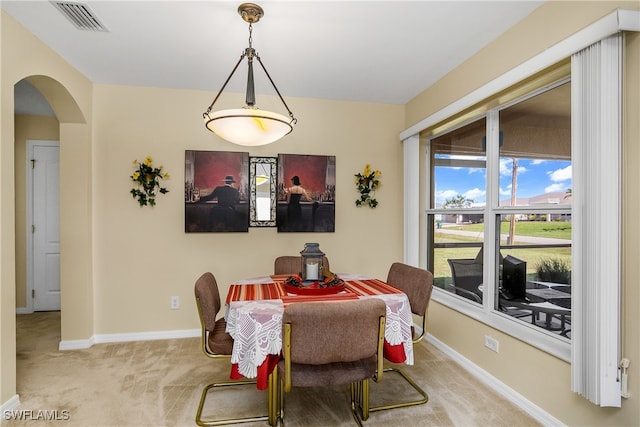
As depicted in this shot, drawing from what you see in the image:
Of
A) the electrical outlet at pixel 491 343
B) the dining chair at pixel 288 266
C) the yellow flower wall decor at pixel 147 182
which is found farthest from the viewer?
the yellow flower wall decor at pixel 147 182

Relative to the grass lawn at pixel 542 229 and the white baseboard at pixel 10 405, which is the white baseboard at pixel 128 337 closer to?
the white baseboard at pixel 10 405

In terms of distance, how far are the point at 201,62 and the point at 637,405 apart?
3546 mm

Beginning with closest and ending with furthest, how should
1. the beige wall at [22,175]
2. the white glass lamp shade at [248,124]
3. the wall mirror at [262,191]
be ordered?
1. the white glass lamp shade at [248,124]
2. the wall mirror at [262,191]
3. the beige wall at [22,175]

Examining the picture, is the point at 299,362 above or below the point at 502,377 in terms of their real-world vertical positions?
above

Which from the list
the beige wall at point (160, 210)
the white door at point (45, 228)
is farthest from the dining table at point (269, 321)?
the white door at point (45, 228)

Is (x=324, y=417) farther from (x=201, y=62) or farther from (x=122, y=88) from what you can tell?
(x=122, y=88)

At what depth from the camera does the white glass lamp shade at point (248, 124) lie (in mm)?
2016

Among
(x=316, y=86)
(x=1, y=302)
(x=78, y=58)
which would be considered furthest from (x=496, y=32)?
(x=1, y=302)

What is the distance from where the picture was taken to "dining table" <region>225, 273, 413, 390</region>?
1.79m

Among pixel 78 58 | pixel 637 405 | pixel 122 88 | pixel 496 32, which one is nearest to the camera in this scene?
pixel 637 405

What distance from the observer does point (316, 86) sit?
3422 millimetres

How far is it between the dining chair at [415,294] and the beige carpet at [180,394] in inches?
2.4

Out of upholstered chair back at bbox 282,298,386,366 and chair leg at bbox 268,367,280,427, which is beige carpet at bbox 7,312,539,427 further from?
upholstered chair back at bbox 282,298,386,366

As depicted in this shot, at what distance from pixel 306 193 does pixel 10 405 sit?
2.79m
